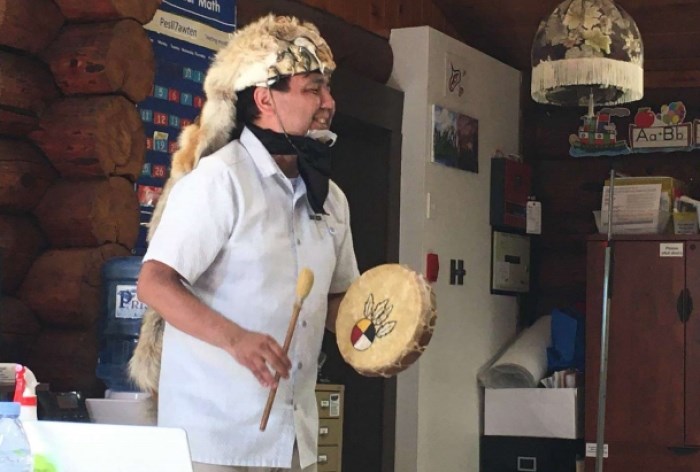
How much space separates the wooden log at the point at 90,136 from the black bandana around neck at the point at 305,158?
3.69ft

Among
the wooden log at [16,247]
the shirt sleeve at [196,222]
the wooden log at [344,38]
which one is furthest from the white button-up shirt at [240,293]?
the wooden log at [344,38]

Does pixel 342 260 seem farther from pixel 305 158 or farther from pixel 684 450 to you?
pixel 684 450

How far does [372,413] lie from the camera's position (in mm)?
5402

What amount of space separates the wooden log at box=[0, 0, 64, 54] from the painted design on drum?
1.57 meters

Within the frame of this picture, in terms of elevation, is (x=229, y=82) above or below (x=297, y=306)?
above

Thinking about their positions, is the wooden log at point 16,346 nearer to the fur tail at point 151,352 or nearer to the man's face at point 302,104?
the fur tail at point 151,352

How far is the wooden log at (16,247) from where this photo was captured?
3451 mm

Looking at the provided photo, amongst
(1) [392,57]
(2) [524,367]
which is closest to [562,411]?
(2) [524,367]

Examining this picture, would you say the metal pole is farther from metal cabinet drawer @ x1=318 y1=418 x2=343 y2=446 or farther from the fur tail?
the fur tail

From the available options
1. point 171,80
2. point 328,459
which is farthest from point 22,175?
point 328,459

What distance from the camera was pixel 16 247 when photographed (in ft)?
11.4

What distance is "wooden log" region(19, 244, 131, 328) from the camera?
11.3ft

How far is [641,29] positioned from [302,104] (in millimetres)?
3949

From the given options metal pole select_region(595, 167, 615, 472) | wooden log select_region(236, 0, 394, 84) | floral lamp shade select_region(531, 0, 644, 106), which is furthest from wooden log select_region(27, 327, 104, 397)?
metal pole select_region(595, 167, 615, 472)
